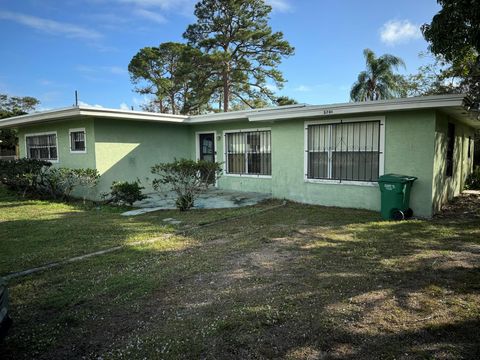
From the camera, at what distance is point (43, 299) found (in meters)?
3.54

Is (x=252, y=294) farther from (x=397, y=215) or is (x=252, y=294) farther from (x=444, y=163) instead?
(x=444, y=163)

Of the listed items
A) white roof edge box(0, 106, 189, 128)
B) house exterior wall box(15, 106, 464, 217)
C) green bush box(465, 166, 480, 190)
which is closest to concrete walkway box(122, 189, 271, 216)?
house exterior wall box(15, 106, 464, 217)

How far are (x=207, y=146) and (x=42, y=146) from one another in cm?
680

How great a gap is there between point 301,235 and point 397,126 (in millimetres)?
3786

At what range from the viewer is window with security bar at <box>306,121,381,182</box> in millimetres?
8055

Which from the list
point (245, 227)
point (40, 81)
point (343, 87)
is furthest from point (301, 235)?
point (40, 81)

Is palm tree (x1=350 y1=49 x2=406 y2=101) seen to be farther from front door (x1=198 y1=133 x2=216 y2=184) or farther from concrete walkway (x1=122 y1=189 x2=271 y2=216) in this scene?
concrete walkway (x1=122 y1=189 x2=271 y2=216)

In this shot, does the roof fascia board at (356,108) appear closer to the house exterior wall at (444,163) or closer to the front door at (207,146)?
the house exterior wall at (444,163)

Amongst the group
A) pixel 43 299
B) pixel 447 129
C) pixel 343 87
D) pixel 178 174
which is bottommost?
pixel 43 299

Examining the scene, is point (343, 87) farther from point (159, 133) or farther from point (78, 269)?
point (78, 269)

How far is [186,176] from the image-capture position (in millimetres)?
8242

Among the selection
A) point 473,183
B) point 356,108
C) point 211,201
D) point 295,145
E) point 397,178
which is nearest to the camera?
point 397,178

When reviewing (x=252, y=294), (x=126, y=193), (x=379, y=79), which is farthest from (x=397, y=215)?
(x=379, y=79)

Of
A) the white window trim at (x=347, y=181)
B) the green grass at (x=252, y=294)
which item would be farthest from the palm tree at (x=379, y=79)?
the green grass at (x=252, y=294)
